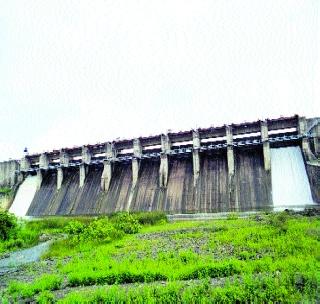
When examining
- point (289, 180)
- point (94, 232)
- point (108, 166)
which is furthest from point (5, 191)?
point (289, 180)

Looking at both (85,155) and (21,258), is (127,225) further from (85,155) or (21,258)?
(85,155)

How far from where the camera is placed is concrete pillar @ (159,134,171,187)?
102 feet

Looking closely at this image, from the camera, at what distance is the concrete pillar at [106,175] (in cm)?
3369

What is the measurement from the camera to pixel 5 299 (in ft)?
28.5

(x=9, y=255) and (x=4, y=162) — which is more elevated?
(x=4, y=162)

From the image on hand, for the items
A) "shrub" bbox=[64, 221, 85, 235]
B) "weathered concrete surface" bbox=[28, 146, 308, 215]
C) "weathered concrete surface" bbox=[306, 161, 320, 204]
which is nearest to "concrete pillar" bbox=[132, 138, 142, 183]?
"weathered concrete surface" bbox=[28, 146, 308, 215]

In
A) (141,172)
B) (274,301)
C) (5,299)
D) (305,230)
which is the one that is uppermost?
(141,172)

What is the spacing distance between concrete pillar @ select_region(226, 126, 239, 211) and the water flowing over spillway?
291cm

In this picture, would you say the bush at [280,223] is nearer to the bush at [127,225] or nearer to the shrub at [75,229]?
the bush at [127,225]

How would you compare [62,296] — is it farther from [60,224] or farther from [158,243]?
[60,224]

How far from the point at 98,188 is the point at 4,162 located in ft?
47.2

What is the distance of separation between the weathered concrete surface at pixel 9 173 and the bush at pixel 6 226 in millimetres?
21591

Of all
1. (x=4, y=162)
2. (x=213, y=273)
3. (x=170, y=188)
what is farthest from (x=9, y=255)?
(x=4, y=162)

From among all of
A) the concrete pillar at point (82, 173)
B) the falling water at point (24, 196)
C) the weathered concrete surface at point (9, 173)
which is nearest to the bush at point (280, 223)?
the concrete pillar at point (82, 173)
